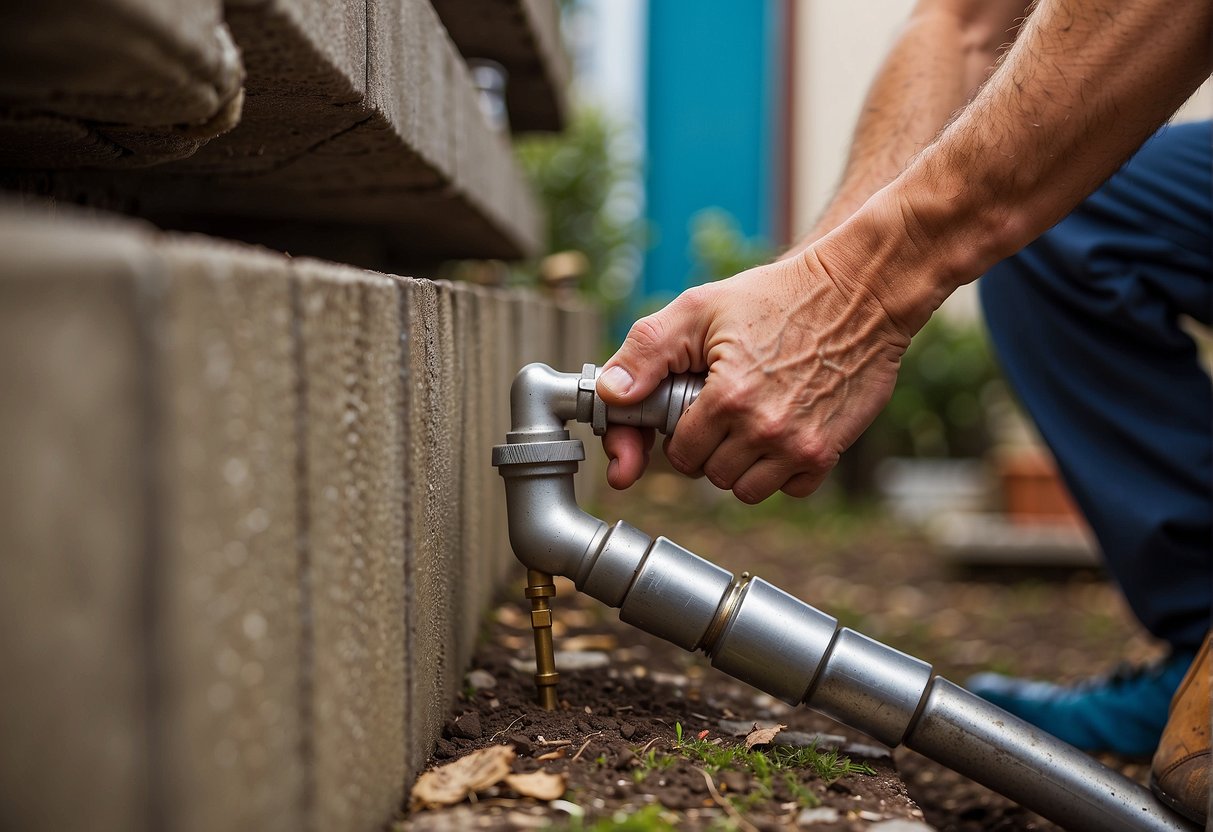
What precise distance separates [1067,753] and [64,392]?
3.79ft

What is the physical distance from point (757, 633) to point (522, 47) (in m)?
1.94

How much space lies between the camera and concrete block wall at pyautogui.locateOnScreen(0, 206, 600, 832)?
599mm

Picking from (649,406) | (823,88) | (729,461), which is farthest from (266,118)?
(823,88)

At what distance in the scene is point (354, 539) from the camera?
89cm

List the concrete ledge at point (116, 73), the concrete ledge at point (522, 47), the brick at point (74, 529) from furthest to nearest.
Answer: the concrete ledge at point (522, 47), the concrete ledge at point (116, 73), the brick at point (74, 529)

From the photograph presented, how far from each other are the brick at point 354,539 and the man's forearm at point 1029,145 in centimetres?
61

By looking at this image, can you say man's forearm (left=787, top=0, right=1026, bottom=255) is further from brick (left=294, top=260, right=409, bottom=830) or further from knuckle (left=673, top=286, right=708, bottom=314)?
brick (left=294, top=260, right=409, bottom=830)

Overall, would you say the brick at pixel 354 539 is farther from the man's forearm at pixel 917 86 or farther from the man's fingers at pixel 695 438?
the man's forearm at pixel 917 86

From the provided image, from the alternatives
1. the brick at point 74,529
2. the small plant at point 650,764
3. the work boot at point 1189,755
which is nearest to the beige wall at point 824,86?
the work boot at point 1189,755

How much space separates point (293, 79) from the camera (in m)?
1.09

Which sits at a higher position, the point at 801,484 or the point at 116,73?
the point at 116,73

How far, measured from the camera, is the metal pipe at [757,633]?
1.25 m

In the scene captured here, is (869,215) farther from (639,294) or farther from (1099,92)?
(639,294)

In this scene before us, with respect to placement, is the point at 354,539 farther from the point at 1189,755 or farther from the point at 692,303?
the point at 1189,755
